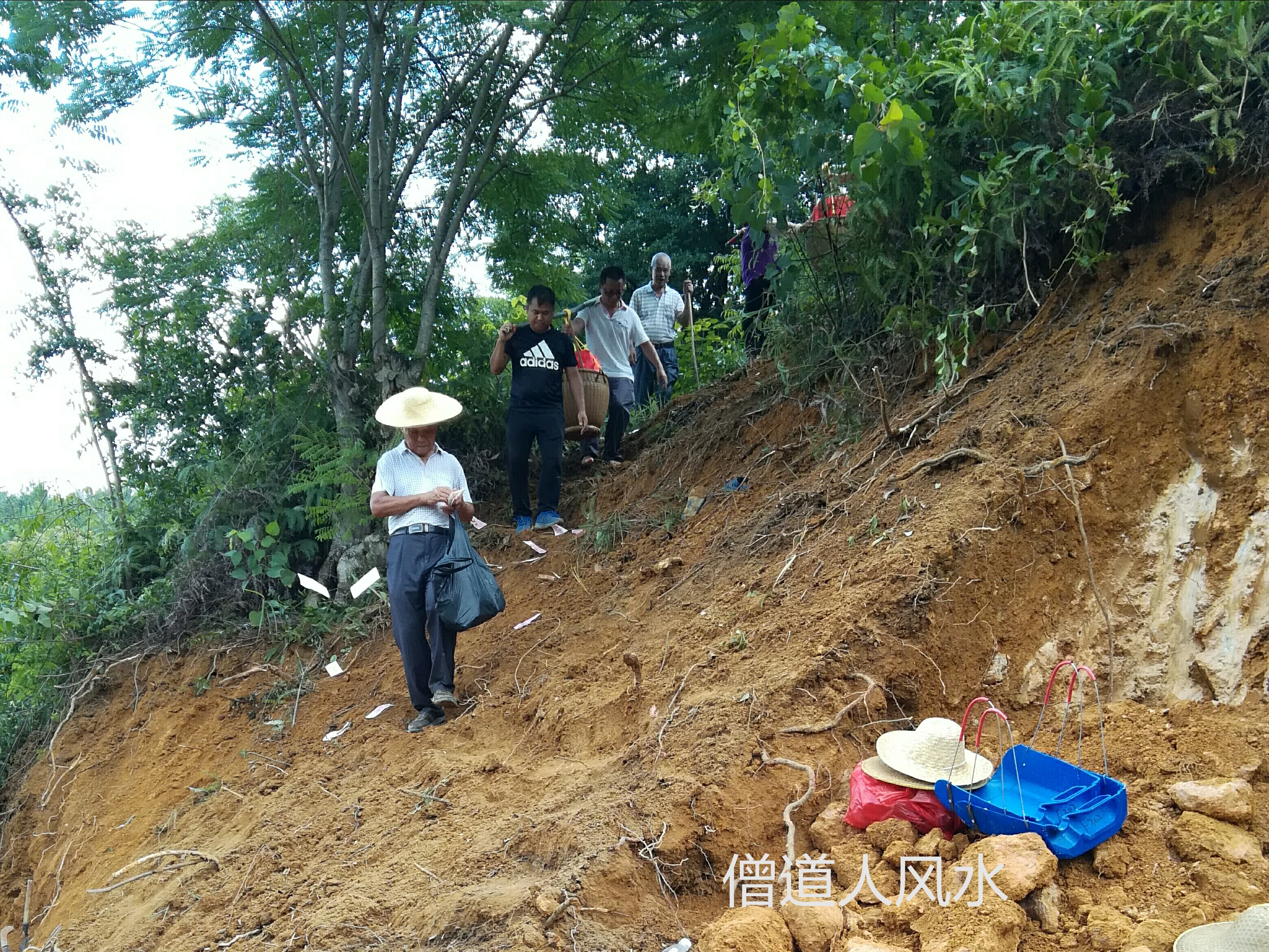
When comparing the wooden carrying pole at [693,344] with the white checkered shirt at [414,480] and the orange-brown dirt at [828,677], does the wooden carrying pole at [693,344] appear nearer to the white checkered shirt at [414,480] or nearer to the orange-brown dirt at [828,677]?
the orange-brown dirt at [828,677]

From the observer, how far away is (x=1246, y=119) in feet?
13.7

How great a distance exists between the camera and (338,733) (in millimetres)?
5398

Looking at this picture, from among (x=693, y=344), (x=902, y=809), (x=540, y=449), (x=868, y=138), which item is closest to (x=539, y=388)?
(x=540, y=449)

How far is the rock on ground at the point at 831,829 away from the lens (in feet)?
9.95

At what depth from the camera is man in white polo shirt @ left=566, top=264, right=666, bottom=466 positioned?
287 inches

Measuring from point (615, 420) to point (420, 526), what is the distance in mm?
2903

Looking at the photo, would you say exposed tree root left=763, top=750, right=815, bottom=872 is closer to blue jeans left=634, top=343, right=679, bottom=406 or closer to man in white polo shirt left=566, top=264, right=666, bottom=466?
man in white polo shirt left=566, top=264, right=666, bottom=466

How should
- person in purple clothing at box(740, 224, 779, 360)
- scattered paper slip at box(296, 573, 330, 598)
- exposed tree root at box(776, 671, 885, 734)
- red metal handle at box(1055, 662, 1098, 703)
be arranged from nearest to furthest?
red metal handle at box(1055, 662, 1098, 703)
exposed tree root at box(776, 671, 885, 734)
scattered paper slip at box(296, 573, 330, 598)
person in purple clothing at box(740, 224, 779, 360)

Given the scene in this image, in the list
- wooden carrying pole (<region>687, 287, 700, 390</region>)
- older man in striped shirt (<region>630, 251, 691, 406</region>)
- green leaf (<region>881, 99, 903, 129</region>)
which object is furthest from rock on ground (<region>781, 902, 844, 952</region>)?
older man in striped shirt (<region>630, 251, 691, 406</region>)

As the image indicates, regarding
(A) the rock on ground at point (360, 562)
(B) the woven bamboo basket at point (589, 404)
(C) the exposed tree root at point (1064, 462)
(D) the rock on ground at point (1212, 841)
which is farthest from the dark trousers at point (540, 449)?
(D) the rock on ground at point (1212, 841)

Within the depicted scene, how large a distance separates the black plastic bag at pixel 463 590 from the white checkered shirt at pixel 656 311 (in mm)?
3921

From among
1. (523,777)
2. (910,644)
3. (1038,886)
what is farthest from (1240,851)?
(523,777)

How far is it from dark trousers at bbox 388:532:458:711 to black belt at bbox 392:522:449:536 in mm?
10

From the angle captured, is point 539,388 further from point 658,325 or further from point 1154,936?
point 1154,936
